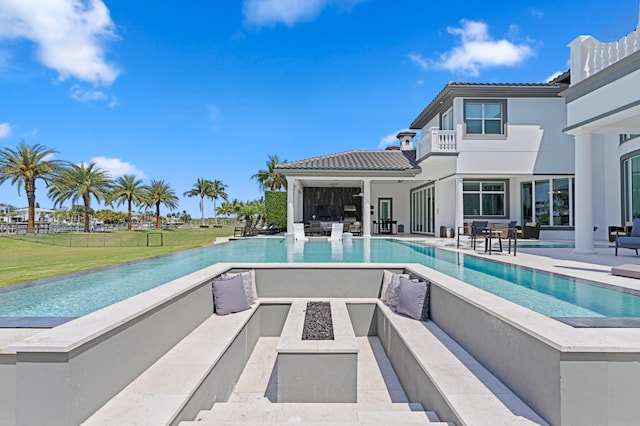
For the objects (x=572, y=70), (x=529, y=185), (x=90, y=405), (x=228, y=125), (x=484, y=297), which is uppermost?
(x=228, y=125)

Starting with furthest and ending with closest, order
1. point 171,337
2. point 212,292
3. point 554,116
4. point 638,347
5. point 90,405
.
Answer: point 554,116, point 212,292, point 171,337, point 90,405, point 638,347

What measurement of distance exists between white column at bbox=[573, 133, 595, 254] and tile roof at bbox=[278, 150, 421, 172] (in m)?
7.83

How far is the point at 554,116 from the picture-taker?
50.3 feet

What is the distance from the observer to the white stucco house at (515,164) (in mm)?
9883

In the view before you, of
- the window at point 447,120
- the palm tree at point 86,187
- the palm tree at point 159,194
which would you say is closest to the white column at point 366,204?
the window at point 447,120

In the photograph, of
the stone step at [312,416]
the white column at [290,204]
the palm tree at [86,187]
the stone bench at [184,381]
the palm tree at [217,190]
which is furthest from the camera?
the palm tree at [217,190]

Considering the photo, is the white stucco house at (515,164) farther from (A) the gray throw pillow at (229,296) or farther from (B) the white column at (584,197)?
(A) the gray throw pillow at (229,296)

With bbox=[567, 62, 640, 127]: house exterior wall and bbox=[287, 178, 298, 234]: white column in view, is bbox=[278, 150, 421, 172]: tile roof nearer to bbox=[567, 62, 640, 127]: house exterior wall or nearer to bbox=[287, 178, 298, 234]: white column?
bbox=[287, 178, 298, 234]: white column

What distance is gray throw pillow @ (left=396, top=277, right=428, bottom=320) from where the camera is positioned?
17.2 feet

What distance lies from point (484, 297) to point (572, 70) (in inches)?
371

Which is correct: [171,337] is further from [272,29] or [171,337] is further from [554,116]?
[272,29]

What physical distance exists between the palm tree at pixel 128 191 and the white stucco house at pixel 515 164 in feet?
113

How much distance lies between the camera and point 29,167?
2941 centimetres

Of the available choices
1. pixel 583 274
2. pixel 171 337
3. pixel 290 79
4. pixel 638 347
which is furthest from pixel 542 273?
pixel 290 79
